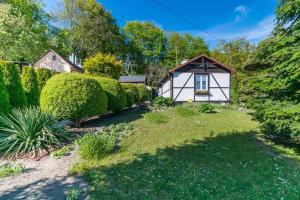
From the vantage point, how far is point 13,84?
8.34 m

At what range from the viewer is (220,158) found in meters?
5.30

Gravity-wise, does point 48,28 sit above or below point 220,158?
above

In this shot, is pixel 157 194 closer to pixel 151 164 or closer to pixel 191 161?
pixel 151 164

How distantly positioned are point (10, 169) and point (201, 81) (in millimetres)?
16505

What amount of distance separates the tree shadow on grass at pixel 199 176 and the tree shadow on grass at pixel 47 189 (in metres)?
0.28

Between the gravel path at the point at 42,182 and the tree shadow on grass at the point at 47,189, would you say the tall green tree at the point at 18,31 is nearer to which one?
the gravel path at the point at 42,182

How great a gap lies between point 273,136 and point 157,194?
5.42m

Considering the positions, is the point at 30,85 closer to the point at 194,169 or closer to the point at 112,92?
the point at 112,92

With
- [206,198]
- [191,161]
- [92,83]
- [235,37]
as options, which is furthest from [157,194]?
[235,37]

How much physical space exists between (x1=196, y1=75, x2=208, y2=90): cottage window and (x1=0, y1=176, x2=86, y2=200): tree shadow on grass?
16180mm

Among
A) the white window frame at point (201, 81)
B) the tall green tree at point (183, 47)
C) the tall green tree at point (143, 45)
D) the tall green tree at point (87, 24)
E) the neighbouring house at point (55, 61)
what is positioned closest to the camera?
the white window frame at point (201, 81)

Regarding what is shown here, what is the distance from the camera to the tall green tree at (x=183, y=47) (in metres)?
47.7

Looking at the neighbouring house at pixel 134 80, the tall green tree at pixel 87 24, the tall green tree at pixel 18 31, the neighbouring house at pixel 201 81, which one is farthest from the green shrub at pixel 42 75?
the tall green tree at pixel 87 24

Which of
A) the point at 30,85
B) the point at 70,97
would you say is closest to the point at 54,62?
the point at 30,85
